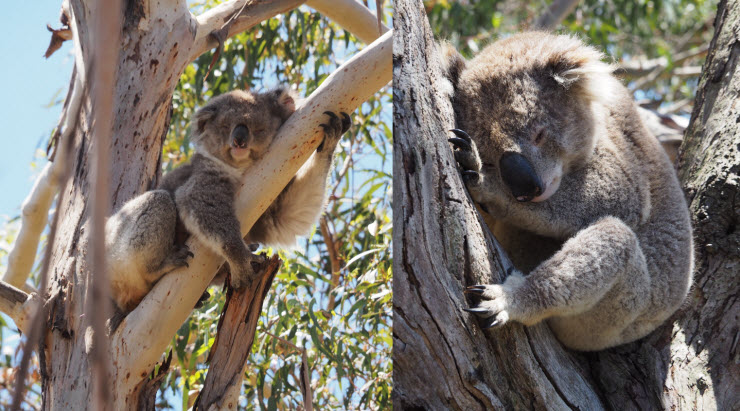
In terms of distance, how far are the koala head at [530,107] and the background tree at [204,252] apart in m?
0.53

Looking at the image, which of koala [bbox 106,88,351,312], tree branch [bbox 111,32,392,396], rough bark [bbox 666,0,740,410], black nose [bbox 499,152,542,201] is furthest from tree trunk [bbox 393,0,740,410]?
koala [bbox 106,88,351,312]

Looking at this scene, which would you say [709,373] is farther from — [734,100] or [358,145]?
[358,145]

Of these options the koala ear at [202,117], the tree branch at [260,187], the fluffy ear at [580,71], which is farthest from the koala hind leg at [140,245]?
the fluffy ear at [580,71]

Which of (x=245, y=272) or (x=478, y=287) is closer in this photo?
(x=478, y=287)

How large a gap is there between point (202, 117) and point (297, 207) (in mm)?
569

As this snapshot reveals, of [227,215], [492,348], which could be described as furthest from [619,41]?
[492,348]

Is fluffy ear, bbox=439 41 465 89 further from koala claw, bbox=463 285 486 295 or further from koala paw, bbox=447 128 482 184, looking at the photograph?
koala claw, bbox=463 285 486 295

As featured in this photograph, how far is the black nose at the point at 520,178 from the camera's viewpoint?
6.17ft

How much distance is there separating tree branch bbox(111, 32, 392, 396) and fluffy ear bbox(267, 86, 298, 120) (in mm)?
505

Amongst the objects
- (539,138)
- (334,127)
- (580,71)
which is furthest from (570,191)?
(334,127)

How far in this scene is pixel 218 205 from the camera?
2482mm

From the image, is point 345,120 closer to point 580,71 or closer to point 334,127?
point 334,127

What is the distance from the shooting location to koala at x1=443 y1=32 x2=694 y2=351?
72.9 inches

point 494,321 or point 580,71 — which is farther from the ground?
point 580,71
